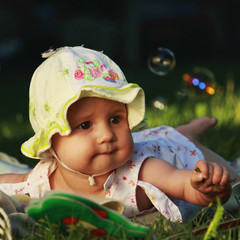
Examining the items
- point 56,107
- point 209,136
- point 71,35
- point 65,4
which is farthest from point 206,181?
point 65,4

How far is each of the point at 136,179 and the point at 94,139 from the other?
0.26m

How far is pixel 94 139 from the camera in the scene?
6.61 ft

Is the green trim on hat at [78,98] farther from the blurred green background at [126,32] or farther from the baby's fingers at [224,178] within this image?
the blurred green background at [126,32]

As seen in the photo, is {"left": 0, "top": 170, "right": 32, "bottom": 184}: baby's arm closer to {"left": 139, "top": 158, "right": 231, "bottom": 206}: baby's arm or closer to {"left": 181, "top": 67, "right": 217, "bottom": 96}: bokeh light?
{"left": 139, "top": 158, "right": 231, "bottom": 206}: baby's arm

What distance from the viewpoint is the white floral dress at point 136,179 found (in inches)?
82.7

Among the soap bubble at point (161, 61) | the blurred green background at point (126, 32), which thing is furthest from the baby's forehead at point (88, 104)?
the blurred green background at point (126, 32)

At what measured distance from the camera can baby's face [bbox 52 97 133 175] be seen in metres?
2.02

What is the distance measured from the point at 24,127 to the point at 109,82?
205 cm

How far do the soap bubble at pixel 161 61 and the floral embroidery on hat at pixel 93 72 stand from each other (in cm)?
122

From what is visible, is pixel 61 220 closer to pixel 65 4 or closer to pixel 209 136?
pixel 209 136

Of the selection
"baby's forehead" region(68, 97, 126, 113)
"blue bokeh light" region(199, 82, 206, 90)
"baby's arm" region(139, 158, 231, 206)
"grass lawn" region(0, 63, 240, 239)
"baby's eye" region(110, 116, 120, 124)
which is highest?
"baby's forehead" region(68, 97, 126, 113)

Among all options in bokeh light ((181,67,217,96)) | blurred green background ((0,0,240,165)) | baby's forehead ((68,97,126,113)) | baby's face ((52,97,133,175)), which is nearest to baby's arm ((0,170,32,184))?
baby's face ((52,97,133,175))

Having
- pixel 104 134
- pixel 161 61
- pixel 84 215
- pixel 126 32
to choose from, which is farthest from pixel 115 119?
pixel 126 32

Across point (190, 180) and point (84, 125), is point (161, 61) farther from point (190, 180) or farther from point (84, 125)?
point (190, 180)
